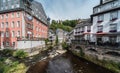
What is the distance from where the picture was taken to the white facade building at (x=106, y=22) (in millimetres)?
29866

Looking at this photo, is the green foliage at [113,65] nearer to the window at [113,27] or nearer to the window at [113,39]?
the window at [113,39]

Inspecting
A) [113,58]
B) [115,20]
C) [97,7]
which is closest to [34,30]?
[97,7]

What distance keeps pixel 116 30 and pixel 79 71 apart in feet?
45.1

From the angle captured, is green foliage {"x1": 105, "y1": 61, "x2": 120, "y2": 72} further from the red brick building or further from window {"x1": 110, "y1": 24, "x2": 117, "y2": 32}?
the red brick building

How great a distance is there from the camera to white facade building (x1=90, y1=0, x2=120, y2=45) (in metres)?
29.9

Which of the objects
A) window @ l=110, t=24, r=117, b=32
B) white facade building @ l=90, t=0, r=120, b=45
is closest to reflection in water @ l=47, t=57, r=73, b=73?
white facade building @ l=90, t=0, r=120, b=45

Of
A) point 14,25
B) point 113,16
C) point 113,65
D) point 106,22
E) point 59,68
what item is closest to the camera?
point 113,65

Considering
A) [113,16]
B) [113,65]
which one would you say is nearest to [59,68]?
[113,65]

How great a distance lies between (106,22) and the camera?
106ft

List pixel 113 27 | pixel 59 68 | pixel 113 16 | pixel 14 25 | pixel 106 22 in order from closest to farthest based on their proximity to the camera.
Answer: pixel 59 68 → pixel 113 27 → pixel 113 16 → pixel 106 22 → pixel 14 25

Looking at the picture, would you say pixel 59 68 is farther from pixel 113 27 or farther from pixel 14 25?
pixel 14 25

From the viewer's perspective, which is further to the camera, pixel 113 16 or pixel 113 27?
pixel 113 16

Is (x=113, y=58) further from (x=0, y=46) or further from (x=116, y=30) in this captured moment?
(x=0, y=46)

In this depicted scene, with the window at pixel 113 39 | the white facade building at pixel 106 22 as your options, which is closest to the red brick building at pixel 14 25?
the white facade building at pixel 106 22
